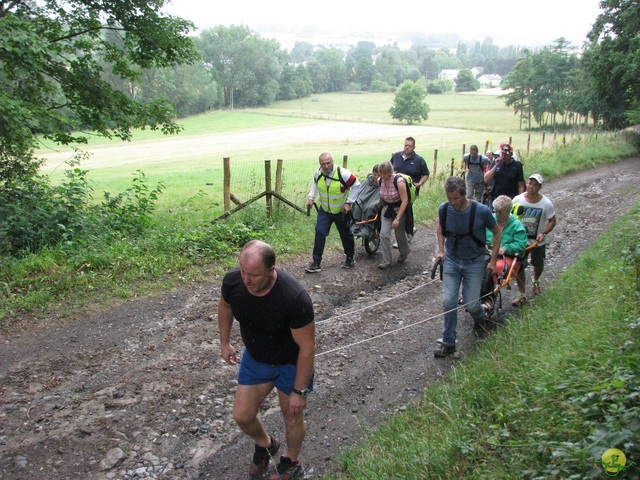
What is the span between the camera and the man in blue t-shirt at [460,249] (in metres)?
5.76

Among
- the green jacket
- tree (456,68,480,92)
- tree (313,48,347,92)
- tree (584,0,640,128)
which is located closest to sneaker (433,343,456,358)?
the green jacket

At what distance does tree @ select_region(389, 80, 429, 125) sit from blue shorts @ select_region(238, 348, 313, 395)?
81322 mm

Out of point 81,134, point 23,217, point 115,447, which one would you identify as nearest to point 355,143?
point 81,134

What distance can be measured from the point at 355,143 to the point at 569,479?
2017 inches

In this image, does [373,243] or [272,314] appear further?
[373,243]

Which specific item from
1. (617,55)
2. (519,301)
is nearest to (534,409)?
(519,301)

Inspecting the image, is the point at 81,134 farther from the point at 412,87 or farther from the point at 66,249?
the point at 412,87

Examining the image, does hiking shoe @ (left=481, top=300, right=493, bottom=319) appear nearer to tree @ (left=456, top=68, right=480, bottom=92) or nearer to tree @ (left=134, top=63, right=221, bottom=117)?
tree @ (left=134, top=63, right=221, bottom=117)

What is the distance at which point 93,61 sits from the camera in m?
10.9

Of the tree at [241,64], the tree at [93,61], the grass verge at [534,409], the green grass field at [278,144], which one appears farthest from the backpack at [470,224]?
the tree at [241,64]

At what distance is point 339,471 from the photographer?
4.02m

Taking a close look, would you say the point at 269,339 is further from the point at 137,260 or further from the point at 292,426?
the point at 137,260

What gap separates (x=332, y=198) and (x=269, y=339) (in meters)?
5.14

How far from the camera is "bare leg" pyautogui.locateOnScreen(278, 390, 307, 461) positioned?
3.85 meters
